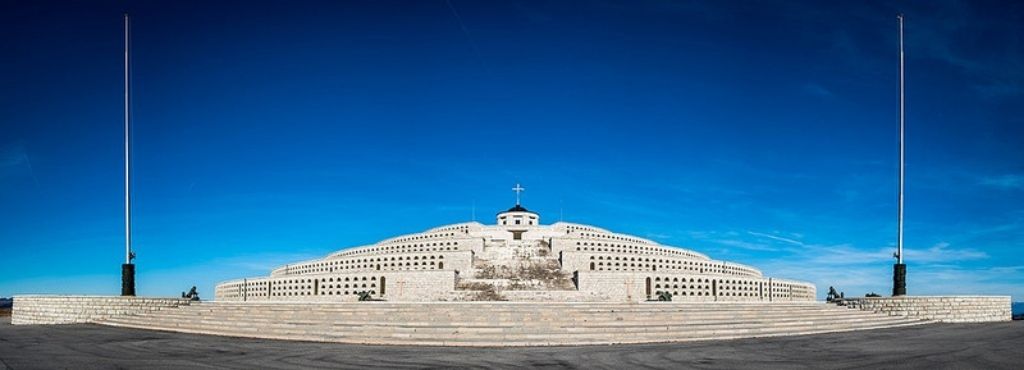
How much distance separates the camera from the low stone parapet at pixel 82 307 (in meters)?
29.5

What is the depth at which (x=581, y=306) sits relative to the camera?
75.5 feet

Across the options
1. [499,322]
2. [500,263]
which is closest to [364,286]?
[500,263]

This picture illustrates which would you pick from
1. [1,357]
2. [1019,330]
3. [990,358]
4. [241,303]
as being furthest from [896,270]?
[1,357]

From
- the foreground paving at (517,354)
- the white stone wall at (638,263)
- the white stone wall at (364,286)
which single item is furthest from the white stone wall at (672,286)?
the foreground paving at (517,354)

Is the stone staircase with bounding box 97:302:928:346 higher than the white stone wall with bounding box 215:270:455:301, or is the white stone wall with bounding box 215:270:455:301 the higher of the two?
the stone staircase with bounding box 97:302:928:346

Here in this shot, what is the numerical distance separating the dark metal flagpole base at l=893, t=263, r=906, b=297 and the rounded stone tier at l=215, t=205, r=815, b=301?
34.4 feet

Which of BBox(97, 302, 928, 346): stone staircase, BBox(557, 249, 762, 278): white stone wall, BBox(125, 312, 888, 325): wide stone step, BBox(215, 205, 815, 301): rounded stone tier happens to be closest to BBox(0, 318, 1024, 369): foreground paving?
BBox(97, 302, 928, 346): stone staircase

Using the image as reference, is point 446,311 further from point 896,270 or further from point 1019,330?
point 896,270

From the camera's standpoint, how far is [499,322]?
21.5m

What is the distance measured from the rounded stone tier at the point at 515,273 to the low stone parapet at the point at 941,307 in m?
9.71

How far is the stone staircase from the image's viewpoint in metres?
20.5

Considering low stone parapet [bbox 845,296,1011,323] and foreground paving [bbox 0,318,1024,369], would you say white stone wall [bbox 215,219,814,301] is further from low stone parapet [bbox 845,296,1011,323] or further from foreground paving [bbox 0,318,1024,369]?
foreground paving [bbox 0,318,1024,369]

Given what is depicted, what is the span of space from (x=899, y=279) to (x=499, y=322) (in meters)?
23.0

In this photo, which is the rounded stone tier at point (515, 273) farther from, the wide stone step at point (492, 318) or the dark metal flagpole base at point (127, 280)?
the dark metal flagpole base at point (127, 280)
